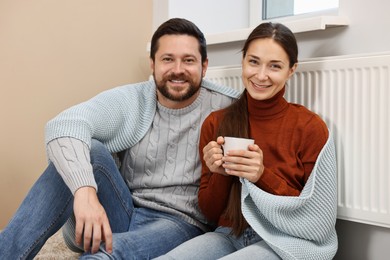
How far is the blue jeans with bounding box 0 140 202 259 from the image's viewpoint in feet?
5.21

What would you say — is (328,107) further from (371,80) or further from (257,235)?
(257,235)

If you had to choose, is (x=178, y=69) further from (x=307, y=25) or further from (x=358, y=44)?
(x=358, y=44)

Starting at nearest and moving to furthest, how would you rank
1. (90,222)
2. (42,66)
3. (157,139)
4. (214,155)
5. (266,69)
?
(90,222)
(214,155)
(266,69)
(157,139)
(42,66)

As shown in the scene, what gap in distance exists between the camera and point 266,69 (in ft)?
5.69

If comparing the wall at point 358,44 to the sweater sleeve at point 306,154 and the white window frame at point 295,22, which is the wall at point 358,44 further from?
the sweater sleeve at point 306,154

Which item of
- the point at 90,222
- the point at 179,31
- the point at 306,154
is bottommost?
the point at 90,222

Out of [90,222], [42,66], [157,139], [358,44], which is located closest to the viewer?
[90,222]

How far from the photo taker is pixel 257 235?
1.73 m

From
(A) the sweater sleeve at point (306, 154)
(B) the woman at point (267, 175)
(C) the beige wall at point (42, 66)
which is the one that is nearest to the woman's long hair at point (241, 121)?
(B) the woman at point (267, 175)

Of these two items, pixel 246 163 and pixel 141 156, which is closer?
pixel 246 163

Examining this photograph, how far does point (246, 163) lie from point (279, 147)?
0.59 feet

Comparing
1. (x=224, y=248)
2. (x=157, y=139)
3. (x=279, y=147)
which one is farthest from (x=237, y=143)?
(x=157, y=139)

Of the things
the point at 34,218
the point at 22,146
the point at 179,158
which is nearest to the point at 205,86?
the point at 179,158

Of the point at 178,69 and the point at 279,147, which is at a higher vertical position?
the point at 178,69
